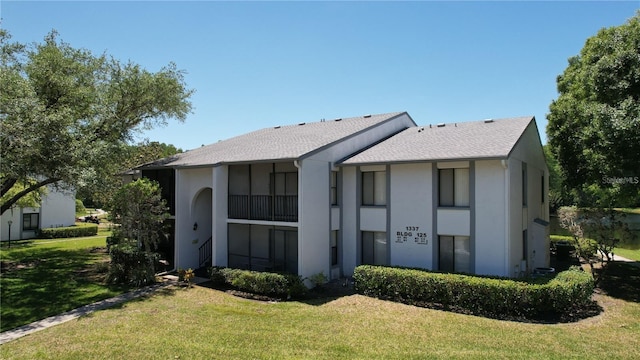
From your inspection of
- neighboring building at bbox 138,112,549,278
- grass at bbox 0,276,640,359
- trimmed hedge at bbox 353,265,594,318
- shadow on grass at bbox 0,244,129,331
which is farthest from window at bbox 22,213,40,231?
trimmed hedge at bbox 353,265,594,318

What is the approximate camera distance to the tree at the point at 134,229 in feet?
50.6

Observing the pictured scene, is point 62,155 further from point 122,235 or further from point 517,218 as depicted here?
point 517,218

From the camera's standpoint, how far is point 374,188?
1638cm

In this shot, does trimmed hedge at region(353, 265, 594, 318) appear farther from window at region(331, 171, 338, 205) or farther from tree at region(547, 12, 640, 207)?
tree at region(547, 12, 640, 207)

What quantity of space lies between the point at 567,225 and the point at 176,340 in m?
16.6

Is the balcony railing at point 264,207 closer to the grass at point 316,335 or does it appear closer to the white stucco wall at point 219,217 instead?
the white stucco wall at point 219,217

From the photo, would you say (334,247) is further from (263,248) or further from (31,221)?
(31,221)

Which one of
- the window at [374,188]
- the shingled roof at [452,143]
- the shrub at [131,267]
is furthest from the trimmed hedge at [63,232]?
the window at [374,188]

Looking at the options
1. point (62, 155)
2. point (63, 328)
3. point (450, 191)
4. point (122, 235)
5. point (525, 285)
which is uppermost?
point (62, 155)

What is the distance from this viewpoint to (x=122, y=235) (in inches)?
627

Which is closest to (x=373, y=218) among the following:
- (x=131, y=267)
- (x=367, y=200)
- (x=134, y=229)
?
(x=367, y=200)

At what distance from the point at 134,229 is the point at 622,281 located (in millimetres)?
21326

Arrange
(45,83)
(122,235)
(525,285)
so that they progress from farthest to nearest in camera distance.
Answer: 1. (45,83)
2. (122,235)
3. (525,285)

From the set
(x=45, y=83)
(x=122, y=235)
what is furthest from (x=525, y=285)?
(x=45, y=83)
